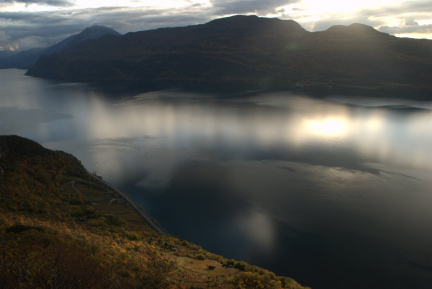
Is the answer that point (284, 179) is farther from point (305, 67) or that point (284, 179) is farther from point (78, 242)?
point (305, 67)

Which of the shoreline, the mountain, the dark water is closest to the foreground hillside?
the shoreline

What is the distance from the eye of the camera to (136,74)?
182875 mm

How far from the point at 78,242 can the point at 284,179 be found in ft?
94.4

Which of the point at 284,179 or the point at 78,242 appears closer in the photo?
the point at 78,242

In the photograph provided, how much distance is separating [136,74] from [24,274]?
183 meters

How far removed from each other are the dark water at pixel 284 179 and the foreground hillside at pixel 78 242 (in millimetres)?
5769

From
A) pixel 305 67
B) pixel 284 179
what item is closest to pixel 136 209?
pixel 284 179

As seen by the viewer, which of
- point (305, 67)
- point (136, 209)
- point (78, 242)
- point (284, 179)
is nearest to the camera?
point (78, 242)

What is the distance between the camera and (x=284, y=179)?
4031 cm

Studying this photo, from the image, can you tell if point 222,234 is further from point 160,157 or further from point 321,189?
point 160,157

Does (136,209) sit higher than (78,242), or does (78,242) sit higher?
(78,242)

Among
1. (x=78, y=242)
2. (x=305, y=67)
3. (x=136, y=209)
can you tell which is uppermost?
(x=305, y=67)

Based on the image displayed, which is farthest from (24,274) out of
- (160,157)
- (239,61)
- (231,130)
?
(239,61)

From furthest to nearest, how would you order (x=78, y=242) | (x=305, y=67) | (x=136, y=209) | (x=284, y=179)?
(x=305, y=67), (x=284, y=179), (x=136, y=209), (x=78, y=242)
